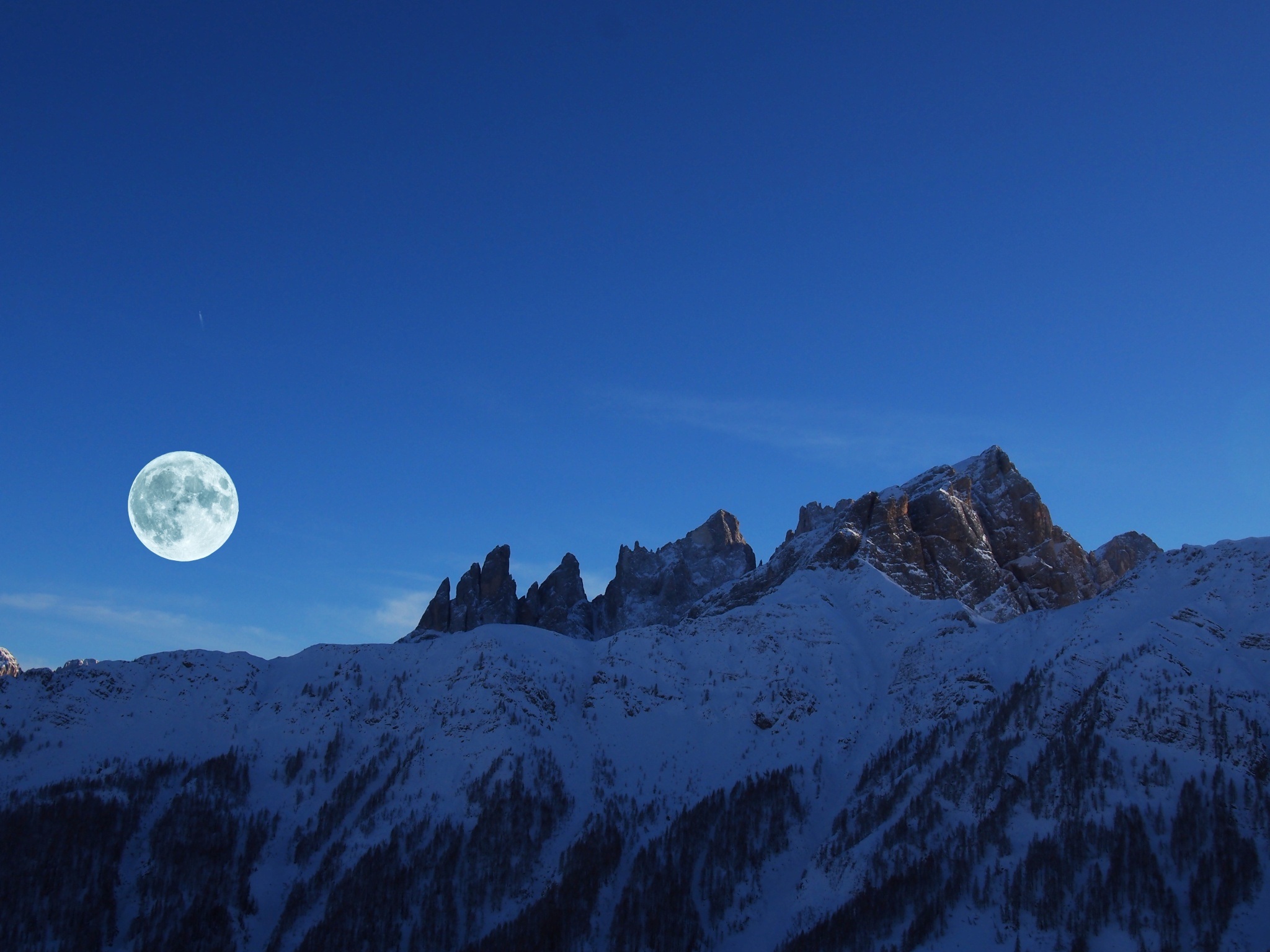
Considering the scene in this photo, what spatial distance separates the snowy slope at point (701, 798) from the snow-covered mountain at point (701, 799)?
460 mm

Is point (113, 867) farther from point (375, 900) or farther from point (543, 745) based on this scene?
point (543, 745)

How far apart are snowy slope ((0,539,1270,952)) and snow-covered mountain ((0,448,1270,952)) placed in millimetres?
460

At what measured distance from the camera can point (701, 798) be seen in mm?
162625

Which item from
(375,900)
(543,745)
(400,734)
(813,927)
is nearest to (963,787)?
(813,927)

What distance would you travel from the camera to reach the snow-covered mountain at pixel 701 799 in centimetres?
12556

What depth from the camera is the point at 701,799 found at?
162 meters

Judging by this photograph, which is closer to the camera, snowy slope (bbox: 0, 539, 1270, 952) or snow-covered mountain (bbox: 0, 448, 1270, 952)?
snow-covered mountain (bbox: 0, 448, 1270, 952)

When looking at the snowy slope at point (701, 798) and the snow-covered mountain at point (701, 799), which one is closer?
the snow-covered mountain at point (701, 799)

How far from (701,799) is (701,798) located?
17 centimetres

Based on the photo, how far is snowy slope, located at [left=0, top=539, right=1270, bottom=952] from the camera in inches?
4948

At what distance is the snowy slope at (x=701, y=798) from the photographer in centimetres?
12569

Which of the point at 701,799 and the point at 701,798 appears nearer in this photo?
the point at 701,799

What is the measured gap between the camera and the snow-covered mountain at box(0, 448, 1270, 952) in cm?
12556

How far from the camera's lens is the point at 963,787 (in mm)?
142250
